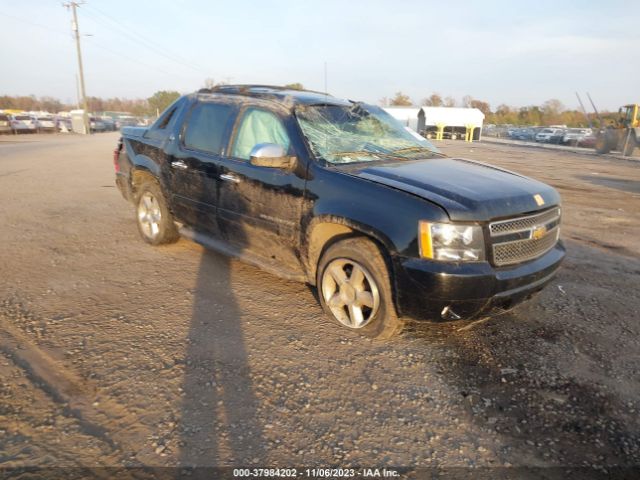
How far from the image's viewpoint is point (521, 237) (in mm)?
3025

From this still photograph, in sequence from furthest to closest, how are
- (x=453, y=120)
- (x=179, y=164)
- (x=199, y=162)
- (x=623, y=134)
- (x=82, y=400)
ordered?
(x=453, y=120)
(x=623, y=134)
(x=179, y=164)
(x=199, y=162)
(x=82, y=400)

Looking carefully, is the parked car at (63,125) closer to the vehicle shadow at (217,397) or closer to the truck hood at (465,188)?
the vehicle shadow at (217,397)

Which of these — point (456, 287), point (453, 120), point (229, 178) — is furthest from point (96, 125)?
point (456, 287)

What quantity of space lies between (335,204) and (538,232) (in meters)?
1.52

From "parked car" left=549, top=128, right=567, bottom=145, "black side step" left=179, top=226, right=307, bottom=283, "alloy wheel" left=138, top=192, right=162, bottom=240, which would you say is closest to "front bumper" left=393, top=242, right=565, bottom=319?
"black side step" left=179, top=226, right=307, bottom=283

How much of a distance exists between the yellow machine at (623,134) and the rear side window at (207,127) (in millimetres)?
30280

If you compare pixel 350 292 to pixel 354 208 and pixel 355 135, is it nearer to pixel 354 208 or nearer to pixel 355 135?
pixel 354 208

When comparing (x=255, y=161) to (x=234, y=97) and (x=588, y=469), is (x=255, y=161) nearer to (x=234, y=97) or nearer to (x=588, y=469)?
(x=234, y=97)

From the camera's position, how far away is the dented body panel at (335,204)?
283 cm

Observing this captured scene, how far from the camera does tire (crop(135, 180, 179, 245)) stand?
503 cm

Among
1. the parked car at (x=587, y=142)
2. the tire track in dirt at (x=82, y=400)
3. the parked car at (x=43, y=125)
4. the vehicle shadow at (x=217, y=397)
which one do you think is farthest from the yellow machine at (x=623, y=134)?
the parked car at (x=43, y=125)

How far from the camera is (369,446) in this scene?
7.30 ft

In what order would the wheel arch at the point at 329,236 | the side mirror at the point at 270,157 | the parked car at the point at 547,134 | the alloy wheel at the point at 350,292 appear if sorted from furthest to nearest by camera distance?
the parked car at the point at 547,134 → the side mirror at the point at 270,157 → the alloy wheel at the point at 350,292 → the wheel arch at the point at 329,236

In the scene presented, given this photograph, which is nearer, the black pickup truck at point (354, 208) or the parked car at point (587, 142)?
the black pickup truck at point (354, 208)
